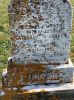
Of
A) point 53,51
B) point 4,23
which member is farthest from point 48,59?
point 4,23

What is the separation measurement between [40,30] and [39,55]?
18.7 inches

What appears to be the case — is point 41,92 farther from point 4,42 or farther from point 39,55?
point 4,42

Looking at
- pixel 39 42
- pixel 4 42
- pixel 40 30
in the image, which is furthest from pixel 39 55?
pixel 4 42

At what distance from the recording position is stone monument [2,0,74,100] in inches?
207

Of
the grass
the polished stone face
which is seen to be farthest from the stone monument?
the grass

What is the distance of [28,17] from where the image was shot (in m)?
5.25

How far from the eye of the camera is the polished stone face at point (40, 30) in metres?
5.16

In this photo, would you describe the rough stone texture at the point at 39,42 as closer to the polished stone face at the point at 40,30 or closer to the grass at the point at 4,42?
the polished stone face at the point at 40,30

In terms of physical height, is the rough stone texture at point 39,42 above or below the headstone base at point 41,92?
above

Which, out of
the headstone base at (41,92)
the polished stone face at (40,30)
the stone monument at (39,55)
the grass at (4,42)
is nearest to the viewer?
the polished stone face at (40,30)

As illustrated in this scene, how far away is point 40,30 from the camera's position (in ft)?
17.6

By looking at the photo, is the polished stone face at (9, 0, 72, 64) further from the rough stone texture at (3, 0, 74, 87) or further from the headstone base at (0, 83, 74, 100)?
the headstone base at (0, 83, 74, 100)

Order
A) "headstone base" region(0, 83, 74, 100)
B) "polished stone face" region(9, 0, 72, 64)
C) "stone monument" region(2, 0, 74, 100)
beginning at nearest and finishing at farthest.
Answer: "polished stone face" region(9, 0, 72, 64)
"stone monument" region(2, 0, 74, 100)
"headstone base" region(0, 83, 74, 100)

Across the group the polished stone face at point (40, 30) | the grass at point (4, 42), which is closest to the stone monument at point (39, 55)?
the polished stone face at point (40, 30)
